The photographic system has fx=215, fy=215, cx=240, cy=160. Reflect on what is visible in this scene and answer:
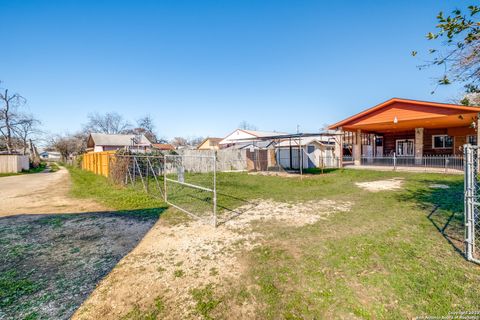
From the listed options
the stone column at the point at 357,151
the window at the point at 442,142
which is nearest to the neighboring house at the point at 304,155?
the stone column at the point at 357,151

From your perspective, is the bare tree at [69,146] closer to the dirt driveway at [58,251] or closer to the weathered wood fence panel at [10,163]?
the weathered wood fence panel at [10,163]

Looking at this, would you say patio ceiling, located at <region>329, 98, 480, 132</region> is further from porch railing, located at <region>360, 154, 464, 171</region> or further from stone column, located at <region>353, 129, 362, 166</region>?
porch railing, located at <region>360, 154, 464, 171</region>

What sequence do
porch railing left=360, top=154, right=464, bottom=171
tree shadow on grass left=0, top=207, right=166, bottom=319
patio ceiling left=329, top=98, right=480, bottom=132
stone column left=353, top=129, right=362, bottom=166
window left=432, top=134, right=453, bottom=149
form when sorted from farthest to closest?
stone column left=353, top=129, right=362, bottom=166 → window left=432, top=134, right=453, bottom=149 → porch railing left=360, top=154, right=464, bottom=171 → patio ceiling left=329, top=98, right=480, bottom=132 → tree shadow on grass left=0, top=207, right=166, bottom=319

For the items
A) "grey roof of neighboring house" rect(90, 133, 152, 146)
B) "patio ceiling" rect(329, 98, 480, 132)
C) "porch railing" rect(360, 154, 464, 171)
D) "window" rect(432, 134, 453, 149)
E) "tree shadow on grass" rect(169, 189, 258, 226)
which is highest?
"grey roof of neighboring house" rect(90, 133, 152, 146)

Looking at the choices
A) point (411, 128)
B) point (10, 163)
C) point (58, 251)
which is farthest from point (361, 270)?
point (10, 163)

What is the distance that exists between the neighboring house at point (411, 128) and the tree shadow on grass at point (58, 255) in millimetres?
14979

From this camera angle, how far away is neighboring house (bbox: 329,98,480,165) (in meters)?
13.5

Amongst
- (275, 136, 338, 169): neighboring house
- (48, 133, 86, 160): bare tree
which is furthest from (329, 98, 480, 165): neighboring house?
(48, 133, 86, 160): bare tree

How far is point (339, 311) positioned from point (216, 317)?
1428mm

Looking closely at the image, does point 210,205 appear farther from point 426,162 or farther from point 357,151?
point 426,162

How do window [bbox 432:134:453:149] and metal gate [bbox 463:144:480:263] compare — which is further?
window [bbox 432:134:453:149]

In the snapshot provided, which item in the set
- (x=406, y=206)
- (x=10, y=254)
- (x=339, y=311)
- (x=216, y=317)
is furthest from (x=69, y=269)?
(x=406, y=206)

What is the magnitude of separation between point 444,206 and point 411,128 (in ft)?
56.3

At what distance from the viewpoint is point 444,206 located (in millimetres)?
6410
